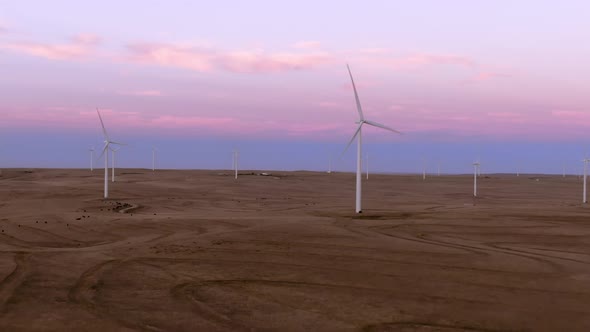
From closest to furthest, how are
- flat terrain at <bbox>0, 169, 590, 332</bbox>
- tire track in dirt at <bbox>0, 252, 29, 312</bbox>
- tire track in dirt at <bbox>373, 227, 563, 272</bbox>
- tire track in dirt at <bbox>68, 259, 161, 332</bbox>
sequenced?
tire track in dirt at <bbox>68, 259, 161, 332</bbox> → flat terrain at <bbox>0, 169, 590, 332</bbox> → tire track in dirt at <bbox>0, 252, 29, 312</bbox> → tire track in dirt at <bbox>373, 227, 563, 272</bbox>

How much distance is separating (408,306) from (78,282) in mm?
7125

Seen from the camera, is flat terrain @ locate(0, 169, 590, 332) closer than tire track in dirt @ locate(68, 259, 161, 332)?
No

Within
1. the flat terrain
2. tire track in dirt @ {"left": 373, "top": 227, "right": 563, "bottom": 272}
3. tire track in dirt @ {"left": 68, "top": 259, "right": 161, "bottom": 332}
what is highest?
tire track in dirt @ {"left": 373, "top": 227, "right": 563, "bottom": 272}

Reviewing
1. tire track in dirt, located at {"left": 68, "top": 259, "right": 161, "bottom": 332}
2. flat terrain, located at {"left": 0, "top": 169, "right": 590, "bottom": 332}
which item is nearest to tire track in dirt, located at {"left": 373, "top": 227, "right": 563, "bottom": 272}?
flat terrain, located at {"left": 0, "top": 169, "right": 590, "bottom": 332}

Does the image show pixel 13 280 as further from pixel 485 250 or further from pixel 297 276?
pixel 485 250

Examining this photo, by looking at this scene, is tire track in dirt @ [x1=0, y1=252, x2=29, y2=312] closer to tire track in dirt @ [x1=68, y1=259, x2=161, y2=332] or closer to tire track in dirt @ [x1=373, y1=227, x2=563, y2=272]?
tire track in dirt @ [x1=68, y1=259, x2=161, y2=332]

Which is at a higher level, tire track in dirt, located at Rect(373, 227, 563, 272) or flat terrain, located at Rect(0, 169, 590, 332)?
tire track in dirt, located at Rect(373, 227, 563, 272)

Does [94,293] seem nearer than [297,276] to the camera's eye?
Yes

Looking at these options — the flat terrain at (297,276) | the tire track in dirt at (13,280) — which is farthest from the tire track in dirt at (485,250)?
the tire track in dirt at (13,280)

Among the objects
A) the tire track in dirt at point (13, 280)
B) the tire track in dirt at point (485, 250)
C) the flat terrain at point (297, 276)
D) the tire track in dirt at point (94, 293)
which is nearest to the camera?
the tire track in dirt at point (94, 293)

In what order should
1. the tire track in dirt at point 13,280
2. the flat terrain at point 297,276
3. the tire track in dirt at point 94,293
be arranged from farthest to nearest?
the tire track in dirt at point 13,280, the flat terrain at point 297,276, the tire track in dirt at point 94,293

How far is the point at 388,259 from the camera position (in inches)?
546

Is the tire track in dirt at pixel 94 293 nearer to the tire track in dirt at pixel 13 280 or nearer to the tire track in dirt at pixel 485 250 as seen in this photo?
the tire track in dirt at pixel 13 280

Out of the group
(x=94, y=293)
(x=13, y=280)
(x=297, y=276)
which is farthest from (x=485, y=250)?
(x=13, y=280)
